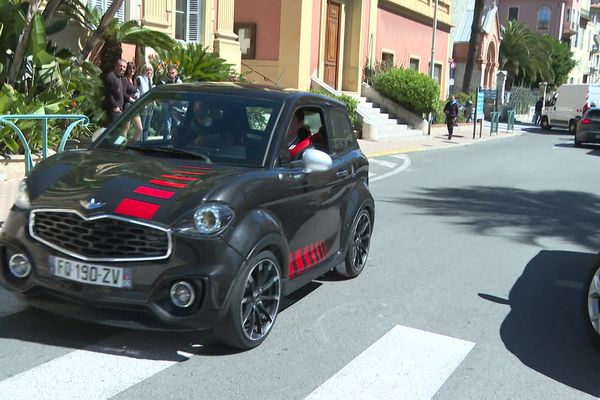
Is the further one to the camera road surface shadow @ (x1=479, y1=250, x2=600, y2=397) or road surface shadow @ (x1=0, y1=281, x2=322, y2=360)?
road surface shadow @ (x1=479, y1=250, x2=600, y2=397)

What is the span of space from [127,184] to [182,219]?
0.49 meters

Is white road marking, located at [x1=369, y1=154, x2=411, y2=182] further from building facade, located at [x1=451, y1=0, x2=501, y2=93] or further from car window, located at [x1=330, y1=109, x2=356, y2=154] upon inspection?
building facade, located at [x1=451, y1=0, x2=501, y2=93]

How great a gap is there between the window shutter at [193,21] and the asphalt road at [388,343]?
11423 millimetres

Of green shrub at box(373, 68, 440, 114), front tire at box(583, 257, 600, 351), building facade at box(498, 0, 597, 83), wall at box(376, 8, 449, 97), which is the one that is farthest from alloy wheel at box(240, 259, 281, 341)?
building facade at box(498, 0, 597, 83)

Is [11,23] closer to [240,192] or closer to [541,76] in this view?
[240,192]

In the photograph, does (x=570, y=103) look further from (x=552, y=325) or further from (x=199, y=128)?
(x=199, y=128)

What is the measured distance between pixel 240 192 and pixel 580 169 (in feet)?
52.3

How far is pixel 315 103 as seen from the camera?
5.85 metres

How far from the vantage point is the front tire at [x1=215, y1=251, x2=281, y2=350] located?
429 cm

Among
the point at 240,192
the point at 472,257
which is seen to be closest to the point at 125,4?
the point at 472,257

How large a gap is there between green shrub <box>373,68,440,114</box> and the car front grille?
23951 mm

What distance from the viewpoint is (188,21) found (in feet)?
60.7

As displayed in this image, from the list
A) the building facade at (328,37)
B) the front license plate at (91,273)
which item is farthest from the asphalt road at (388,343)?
the building facade at (328,37)

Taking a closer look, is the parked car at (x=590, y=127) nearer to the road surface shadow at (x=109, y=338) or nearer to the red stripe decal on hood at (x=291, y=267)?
the red stripe decal on hood at (x=291, y=267)
